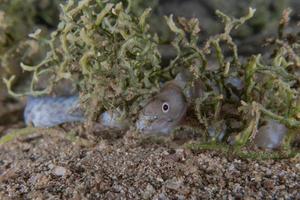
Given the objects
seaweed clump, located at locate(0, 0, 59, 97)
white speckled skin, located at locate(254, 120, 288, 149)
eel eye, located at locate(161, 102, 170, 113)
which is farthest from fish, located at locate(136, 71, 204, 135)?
seaweed clump, located at locate(0, 0, 59, 97)

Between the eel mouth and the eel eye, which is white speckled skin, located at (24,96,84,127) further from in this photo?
the eel eye

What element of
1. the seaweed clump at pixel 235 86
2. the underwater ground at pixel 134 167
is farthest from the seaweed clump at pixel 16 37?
the seaweed clump at pixel 235 86

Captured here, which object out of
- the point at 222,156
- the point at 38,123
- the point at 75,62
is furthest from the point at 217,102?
the point at 38,123

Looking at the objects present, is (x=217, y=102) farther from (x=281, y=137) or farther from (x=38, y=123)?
(x=38, y=123)

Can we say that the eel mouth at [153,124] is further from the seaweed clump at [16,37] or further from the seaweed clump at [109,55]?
the seaweed clump at [16,37]

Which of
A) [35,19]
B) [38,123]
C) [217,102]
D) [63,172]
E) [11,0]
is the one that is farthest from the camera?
[35,19]

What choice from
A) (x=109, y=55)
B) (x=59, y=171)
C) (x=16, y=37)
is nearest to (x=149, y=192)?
(x=59, y=171)

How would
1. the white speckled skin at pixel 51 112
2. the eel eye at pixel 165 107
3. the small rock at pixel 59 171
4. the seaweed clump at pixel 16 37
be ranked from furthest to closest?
the seaweed clump at pixel 16 37, the white speckled skin at pixel 51 112, the eel eye at pixel 165 107, the small rock at pixel 59 171

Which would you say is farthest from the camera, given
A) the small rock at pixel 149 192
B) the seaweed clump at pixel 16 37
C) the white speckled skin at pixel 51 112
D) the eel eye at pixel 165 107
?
the seaweed clump at pixel 16 37

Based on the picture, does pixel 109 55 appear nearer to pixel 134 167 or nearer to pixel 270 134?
pixel 134 167
